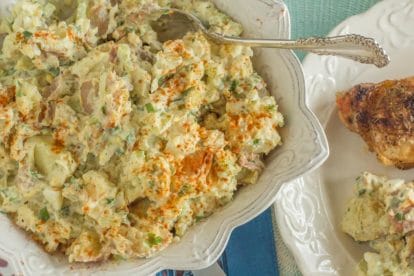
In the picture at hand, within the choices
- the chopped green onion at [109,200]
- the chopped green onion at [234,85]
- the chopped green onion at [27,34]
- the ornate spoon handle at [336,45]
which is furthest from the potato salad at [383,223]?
the chopped green onion at [27,34]

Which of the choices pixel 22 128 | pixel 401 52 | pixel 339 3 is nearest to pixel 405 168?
pixel 401 52

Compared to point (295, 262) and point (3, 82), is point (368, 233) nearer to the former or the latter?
point (295, 262)

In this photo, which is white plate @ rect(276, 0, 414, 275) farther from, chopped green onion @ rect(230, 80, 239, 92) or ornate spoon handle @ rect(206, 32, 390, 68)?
chopped green onion @ rect(230, 80, 239, 92)

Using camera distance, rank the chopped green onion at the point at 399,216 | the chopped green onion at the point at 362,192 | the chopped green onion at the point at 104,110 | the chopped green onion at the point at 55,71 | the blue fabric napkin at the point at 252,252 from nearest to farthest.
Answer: the chopped green onion at the point at 104,110 → the chopped green onion at the point at 55,71 → the chopped green onion at the point at 399,216 → the chopped green onion at the point at 362,192 → the blue fabric napkin at the point at 252,252

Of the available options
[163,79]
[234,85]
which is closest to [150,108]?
[163,79]

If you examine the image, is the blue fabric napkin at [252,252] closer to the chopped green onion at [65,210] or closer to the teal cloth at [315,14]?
the chopped green onion at [65,210]

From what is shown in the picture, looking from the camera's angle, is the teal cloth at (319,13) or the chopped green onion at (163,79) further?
the teal cloth at (319,13)
